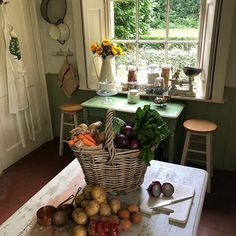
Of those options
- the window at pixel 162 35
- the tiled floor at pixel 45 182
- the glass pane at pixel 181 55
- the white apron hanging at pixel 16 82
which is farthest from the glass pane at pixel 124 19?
the tiled floor at pixel 45 182

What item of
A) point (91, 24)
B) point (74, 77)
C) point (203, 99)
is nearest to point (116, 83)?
point (74, 77)

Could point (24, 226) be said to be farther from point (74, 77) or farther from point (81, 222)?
point (74, 77)

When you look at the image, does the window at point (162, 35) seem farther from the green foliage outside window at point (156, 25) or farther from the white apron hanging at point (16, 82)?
the white apron hanging at point (16, 82)

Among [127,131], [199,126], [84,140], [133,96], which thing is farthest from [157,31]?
[84,140]

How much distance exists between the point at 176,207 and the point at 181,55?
6.33 ft

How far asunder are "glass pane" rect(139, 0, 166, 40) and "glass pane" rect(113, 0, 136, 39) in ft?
0.29

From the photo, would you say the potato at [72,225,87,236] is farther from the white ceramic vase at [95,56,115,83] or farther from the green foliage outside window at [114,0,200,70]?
the green foliage outside window at [114,0,200,70]

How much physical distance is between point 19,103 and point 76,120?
2.14 feet

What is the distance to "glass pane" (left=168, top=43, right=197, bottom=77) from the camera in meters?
Result: 2.62

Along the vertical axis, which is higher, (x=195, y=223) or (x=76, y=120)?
(x=195, y=223)

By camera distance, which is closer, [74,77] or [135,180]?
[135,180]

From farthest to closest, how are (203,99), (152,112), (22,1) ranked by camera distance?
(22,1) → (203,99) → (152,112)

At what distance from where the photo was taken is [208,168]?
7.31 ft

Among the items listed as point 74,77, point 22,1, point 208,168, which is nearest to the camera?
point 208,168
